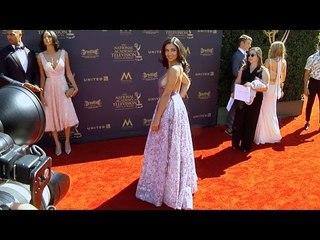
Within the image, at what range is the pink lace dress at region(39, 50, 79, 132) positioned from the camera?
5.16m

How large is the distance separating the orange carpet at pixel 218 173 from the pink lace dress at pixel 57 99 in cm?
54

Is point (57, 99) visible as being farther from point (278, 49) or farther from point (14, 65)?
point (278, 49)

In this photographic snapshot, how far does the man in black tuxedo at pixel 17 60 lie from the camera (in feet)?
15.9

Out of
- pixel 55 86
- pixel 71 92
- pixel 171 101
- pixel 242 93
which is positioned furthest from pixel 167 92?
pixel 55 86

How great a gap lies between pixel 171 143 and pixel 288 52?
4199mm

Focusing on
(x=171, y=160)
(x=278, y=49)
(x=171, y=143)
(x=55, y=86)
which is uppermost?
(x=278, y=49)

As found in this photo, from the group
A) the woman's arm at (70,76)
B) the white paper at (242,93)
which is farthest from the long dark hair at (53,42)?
the white paper at (242,93)

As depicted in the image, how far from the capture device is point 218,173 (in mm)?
5039

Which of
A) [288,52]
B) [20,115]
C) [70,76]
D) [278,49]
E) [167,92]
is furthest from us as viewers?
[288,52]

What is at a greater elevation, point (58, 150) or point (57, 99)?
point (57, 99)

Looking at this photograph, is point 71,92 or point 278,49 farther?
point 278,49

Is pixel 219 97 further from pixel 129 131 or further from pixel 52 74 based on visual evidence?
pixel 52 74

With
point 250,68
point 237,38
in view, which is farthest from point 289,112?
point 250,68

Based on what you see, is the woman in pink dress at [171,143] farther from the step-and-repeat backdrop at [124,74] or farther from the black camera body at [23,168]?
the black camera body at [23,168]
